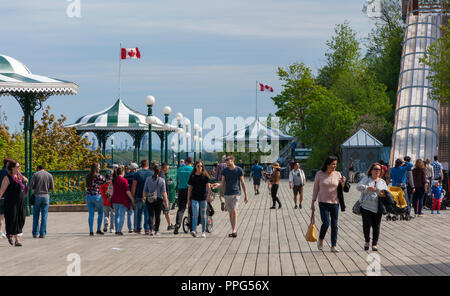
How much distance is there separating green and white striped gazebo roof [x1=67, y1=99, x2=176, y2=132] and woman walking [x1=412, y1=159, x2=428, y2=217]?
1658 centimetres

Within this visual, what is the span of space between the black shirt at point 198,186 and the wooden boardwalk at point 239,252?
0.92 metres

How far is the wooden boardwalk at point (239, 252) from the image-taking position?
11000 millimetres

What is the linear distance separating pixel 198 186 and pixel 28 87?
29.2 ft

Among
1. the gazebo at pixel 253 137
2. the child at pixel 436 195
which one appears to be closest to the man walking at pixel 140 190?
the child at pixel 436 195

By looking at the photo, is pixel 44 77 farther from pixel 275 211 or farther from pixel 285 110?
pixel 285 110

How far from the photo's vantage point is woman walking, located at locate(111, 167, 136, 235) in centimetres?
1705

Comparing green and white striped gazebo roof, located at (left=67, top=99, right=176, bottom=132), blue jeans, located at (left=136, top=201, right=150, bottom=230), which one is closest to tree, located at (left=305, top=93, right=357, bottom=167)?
green and white striped gazebo roof, located at (left=67, top=99, right=176, bottom=132)

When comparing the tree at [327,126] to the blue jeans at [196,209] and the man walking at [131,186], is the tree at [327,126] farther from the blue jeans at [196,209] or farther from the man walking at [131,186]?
the blue jeans at [196,209]

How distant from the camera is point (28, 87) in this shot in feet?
74.2

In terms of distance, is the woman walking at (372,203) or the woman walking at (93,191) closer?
the woman walking at (372,203)

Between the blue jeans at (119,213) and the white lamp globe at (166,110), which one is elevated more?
the white lamp globe at (166,110)

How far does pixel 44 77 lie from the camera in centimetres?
2384

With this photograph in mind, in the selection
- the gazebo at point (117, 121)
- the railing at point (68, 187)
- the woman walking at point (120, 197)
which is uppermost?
the gazebo at point (117, 121)
